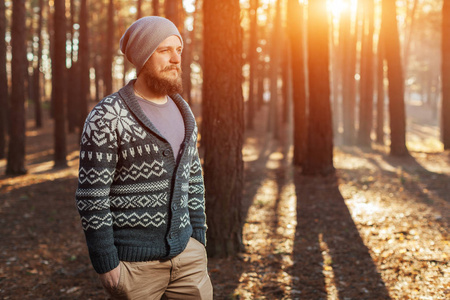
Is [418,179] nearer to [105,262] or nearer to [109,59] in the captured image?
[105,262]

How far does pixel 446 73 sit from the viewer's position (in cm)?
1909

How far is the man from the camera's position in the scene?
2.62 m

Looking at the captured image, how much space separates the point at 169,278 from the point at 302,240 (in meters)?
5.18

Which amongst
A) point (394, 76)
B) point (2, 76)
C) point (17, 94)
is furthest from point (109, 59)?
point (394, 76)

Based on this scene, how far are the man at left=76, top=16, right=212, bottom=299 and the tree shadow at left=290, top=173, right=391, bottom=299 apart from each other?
Answer: 307 cm

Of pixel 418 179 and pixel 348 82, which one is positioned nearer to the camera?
pixel 418 179

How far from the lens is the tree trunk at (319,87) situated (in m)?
12.5

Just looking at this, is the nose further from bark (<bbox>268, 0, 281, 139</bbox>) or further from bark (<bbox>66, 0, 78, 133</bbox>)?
bark (<bbox>66, 0, 78, 133</bbox>)

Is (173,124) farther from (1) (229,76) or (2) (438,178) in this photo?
(2) (438,178)

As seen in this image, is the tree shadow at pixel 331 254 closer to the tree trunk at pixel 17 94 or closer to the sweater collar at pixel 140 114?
the sweater collar at pixel 140 114

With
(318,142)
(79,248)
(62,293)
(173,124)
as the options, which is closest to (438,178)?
(318,142)

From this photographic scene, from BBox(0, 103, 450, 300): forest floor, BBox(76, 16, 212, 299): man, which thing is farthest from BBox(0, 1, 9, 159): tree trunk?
BBox(76, 16, 212, 299): man

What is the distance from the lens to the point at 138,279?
2793 millimetres

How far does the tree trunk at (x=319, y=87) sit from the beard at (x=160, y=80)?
1005cm
